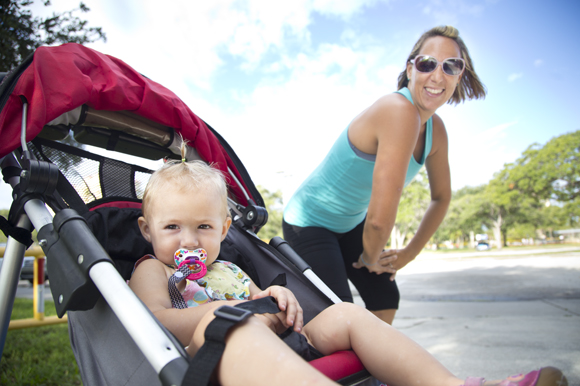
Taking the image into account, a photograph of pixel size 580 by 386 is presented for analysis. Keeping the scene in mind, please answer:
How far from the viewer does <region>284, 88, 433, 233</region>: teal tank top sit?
191 cm

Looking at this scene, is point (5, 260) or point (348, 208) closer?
point (5, 260)

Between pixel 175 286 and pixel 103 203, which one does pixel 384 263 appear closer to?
pixel 175 286

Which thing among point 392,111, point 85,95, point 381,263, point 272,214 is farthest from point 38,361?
Result: point 272,214

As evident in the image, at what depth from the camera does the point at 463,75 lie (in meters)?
2.12

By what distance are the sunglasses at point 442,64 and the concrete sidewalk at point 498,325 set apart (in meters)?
2.00

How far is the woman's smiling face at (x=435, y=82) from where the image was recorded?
1.86 metres

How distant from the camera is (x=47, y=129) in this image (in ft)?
5.52

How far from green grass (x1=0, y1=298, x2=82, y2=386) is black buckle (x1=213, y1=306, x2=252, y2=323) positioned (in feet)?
7.57

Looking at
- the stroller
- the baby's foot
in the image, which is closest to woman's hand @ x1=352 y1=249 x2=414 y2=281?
the stroller

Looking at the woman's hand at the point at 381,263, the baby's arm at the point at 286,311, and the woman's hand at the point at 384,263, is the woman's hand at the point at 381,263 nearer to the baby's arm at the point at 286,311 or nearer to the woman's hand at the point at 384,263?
the woman's hand at the point at 384,263

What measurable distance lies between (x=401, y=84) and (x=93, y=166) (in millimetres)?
1862

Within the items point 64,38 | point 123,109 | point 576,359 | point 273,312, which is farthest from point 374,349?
point 64,38

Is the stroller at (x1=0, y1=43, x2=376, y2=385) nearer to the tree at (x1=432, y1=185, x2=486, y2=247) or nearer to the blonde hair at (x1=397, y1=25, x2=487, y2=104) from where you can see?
the blonde hair at (x1=397, y1=25, x2=487, y2=104)

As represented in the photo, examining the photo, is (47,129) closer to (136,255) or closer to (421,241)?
(136,255)
